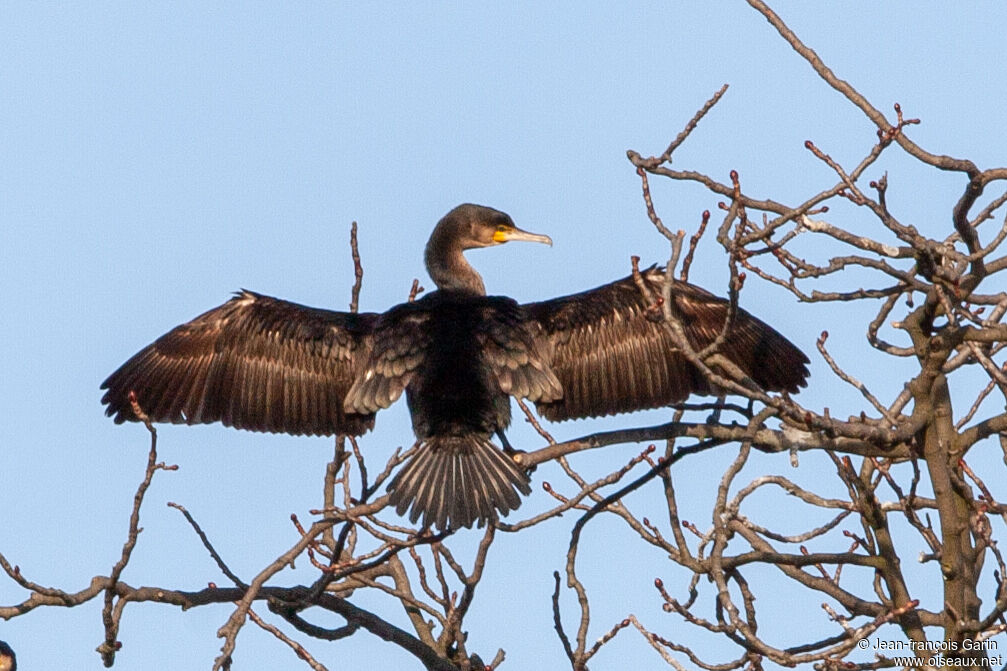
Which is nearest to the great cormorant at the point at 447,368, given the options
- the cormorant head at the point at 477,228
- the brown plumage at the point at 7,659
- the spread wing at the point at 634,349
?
the spread wing at the point at 634,349

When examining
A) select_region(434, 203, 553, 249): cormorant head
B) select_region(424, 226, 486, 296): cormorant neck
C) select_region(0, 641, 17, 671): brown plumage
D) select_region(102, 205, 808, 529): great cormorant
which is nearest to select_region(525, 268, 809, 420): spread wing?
select_region(102, 205, 808, 529): great cormorant

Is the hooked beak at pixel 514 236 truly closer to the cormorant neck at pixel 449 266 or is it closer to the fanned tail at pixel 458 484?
the cormorant neck at pixel 449 266

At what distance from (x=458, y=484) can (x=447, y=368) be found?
0.68 meters

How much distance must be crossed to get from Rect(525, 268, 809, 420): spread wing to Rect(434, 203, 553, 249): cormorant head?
100 cm

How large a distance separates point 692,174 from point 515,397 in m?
2.16

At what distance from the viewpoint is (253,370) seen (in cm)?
729

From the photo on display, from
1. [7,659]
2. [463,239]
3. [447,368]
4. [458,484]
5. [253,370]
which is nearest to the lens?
[458,484]

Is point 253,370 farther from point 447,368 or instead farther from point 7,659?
point 7,659

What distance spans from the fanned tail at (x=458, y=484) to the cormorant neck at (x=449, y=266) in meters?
1.39

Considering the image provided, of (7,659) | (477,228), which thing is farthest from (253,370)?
(7,659)

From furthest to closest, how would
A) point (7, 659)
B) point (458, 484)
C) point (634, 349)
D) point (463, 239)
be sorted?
point (463, 239) → point (7, 659) → point (634, 349) → point (458, 484)

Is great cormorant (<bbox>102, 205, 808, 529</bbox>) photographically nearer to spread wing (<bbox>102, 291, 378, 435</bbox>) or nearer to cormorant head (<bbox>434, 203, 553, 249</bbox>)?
spread wing (<bbox>102, 291, 378, 435</bbox>)

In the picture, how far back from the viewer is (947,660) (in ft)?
15.8

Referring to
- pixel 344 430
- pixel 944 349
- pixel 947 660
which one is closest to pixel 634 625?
pixel 947 660
